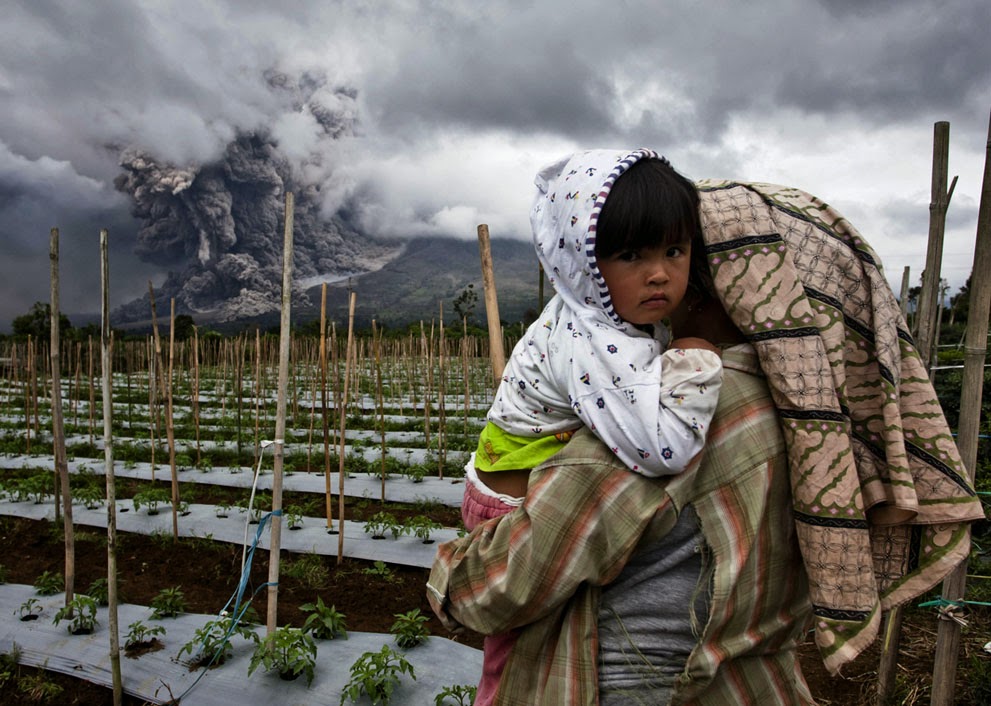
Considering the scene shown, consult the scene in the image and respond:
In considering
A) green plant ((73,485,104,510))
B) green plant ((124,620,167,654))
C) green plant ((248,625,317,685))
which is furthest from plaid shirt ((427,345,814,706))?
green plant ((73,485,104,510))

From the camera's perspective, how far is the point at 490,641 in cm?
101

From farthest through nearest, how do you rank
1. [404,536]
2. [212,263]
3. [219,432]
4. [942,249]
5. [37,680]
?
[212,263], [219,432], [404,536], [37,680], [942,249]

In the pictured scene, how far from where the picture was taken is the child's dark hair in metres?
0.89

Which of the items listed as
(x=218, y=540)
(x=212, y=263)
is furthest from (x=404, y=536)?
(x=212, y=263)

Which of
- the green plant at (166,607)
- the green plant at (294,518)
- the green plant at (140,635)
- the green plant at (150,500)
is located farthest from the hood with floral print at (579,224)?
the green plant at (150,500)

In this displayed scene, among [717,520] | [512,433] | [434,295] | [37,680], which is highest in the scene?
[434,295]

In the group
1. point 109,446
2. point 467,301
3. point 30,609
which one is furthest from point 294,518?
point 467,301

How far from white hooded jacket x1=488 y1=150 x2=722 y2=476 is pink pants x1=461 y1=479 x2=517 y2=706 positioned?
0.39 ft

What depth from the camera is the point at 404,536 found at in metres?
5.33

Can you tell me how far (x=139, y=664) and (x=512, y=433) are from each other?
3296mm

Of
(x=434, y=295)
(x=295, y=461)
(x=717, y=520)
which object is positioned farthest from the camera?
(x=434, y=295)

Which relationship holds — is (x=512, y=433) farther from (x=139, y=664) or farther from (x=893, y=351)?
(x=139, y=664)

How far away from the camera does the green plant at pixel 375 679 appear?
9.21ft

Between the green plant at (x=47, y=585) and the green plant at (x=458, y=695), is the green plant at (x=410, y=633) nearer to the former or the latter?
the green plant at (x=458, y=695)
